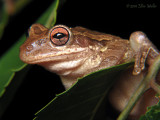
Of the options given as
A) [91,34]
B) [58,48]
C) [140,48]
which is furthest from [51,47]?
[140,48]

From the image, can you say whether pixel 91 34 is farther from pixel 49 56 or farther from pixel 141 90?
pixel 141 90

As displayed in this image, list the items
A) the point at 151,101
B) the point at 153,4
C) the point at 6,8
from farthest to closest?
the point at 6,8, the point at 153,4, the point at 151,101

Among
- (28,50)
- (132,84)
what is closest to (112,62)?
(132,84)

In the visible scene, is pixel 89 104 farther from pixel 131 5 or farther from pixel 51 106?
pixel 131 5

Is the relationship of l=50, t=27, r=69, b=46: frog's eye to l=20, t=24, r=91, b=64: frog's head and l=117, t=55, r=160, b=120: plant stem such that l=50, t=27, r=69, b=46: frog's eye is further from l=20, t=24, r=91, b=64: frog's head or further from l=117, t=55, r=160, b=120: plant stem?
l=117, t=55, r=160, b=120: plant stem

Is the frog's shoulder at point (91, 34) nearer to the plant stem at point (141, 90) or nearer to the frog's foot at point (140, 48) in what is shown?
the frog's foot at point (140, 48)

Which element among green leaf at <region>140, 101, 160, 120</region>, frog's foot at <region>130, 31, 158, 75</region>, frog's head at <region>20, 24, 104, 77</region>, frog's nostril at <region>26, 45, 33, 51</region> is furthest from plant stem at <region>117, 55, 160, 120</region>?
frog's nostril at <region>26, 45, 33, 51</region>
